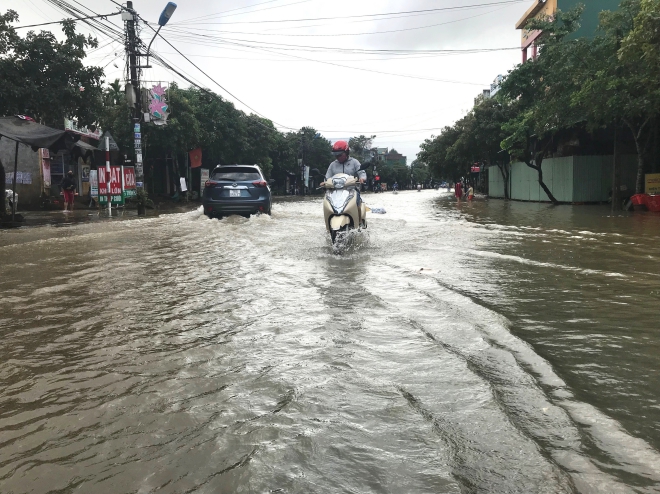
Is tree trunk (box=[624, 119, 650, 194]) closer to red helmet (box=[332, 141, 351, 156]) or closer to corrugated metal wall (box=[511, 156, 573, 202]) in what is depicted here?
corrugated metal wall (box=[511, 156, 573, 202])

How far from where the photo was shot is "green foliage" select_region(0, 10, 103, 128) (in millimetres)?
15125

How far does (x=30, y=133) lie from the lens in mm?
13375

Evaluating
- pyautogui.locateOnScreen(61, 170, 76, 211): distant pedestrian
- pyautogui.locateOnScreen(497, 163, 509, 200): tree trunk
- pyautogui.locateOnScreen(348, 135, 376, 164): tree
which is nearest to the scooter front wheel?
pyautogui.locateOnScreen(61, 170, 76, 211): distant pedestrian

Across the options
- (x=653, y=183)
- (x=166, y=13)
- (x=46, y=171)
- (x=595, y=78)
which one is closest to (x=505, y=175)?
(x=653, y=183)

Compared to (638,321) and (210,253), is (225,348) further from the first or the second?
(210,253)

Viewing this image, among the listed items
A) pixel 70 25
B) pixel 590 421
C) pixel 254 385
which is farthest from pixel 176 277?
pixel 70 25

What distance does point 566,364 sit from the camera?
3170mm

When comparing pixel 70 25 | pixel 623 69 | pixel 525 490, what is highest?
pixel 70 25

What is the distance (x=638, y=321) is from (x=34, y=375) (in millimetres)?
4070

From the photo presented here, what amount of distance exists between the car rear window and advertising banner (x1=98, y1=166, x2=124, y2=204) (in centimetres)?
656

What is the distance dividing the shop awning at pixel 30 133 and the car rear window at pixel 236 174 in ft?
12.8

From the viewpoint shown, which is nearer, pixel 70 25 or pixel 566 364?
pixel 566 364

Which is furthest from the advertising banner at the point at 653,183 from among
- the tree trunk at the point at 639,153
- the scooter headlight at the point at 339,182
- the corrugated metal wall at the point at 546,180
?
the scooter headlight at the point at 339,182

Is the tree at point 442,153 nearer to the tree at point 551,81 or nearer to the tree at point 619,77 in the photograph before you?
the tree at point 551,81
